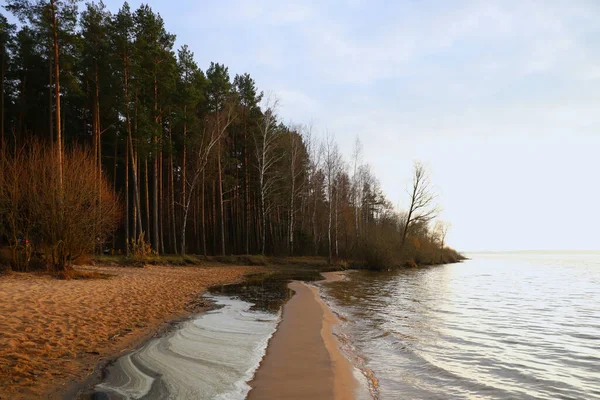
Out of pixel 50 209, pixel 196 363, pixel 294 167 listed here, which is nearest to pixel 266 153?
pixel 294 167

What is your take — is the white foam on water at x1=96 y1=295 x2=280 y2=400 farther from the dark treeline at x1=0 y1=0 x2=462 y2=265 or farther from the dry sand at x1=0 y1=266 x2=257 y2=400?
the dark treeline at x1=0 y1=0 x2=462 y2=265

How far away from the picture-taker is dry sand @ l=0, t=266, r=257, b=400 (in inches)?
198

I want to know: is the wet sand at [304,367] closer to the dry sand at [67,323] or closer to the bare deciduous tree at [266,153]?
the dry sand at [67,323]

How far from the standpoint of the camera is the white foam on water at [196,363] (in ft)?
15.9

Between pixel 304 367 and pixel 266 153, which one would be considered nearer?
pixel 304 367

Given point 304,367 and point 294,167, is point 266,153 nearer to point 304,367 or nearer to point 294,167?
point 294,167

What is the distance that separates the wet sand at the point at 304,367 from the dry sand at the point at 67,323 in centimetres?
261

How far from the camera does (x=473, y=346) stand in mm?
8266

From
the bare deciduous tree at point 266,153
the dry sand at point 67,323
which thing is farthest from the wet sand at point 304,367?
the bare deciduous tree at point 266,153

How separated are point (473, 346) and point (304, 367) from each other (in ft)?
14.6

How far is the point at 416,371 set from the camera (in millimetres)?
6398

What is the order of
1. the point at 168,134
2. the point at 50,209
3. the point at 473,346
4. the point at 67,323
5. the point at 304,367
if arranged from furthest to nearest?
the point at 168,134 → the point at 50,209 → the point at 473,346 → the point at 67,323 → the point at 304,367

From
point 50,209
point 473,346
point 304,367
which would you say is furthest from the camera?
point 50,209

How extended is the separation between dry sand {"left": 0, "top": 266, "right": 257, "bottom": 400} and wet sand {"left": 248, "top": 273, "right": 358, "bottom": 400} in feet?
8.58
